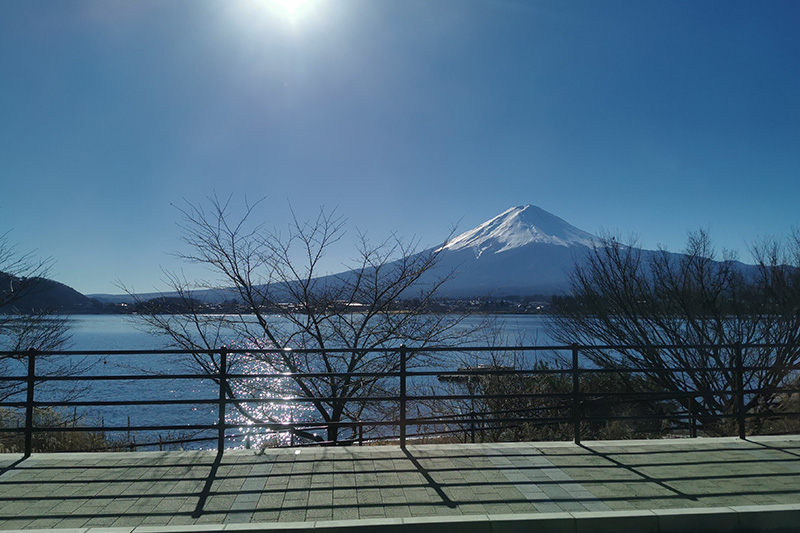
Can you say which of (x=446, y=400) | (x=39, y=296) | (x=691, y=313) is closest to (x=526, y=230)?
(x=691, y=313)

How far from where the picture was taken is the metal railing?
18.2 feet

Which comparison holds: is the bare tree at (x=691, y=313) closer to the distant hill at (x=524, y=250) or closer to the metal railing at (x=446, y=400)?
the metal railing at (x=446, y=400)

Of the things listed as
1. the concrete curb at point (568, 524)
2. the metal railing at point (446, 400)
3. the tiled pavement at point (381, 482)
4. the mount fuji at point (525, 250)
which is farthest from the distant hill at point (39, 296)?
the mount fuji at point (525, 250)

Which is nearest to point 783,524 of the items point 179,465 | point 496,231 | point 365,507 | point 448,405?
point 365,507

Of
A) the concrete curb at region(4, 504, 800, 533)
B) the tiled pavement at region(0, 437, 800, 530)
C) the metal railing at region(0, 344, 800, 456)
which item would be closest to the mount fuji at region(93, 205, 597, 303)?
the metal railing at region(0, 344, 800, 456)

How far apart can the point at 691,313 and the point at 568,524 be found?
12.0 meters

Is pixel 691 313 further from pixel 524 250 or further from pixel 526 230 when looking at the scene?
pixel 526 230

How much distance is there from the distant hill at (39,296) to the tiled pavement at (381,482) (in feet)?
38.8

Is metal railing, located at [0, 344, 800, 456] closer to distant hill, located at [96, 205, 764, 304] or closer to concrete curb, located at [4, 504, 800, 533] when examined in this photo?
concrete curb, located at [4, 504, 800, 533]

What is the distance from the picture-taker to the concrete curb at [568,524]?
3822 mm

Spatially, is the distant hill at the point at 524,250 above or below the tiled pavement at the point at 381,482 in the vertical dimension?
above

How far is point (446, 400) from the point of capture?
11.5 m

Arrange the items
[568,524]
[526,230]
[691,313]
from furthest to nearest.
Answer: [526,230] < [691,313] < [568,524]

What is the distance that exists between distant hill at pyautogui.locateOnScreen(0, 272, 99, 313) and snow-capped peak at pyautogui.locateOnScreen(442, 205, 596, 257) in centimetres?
6227
